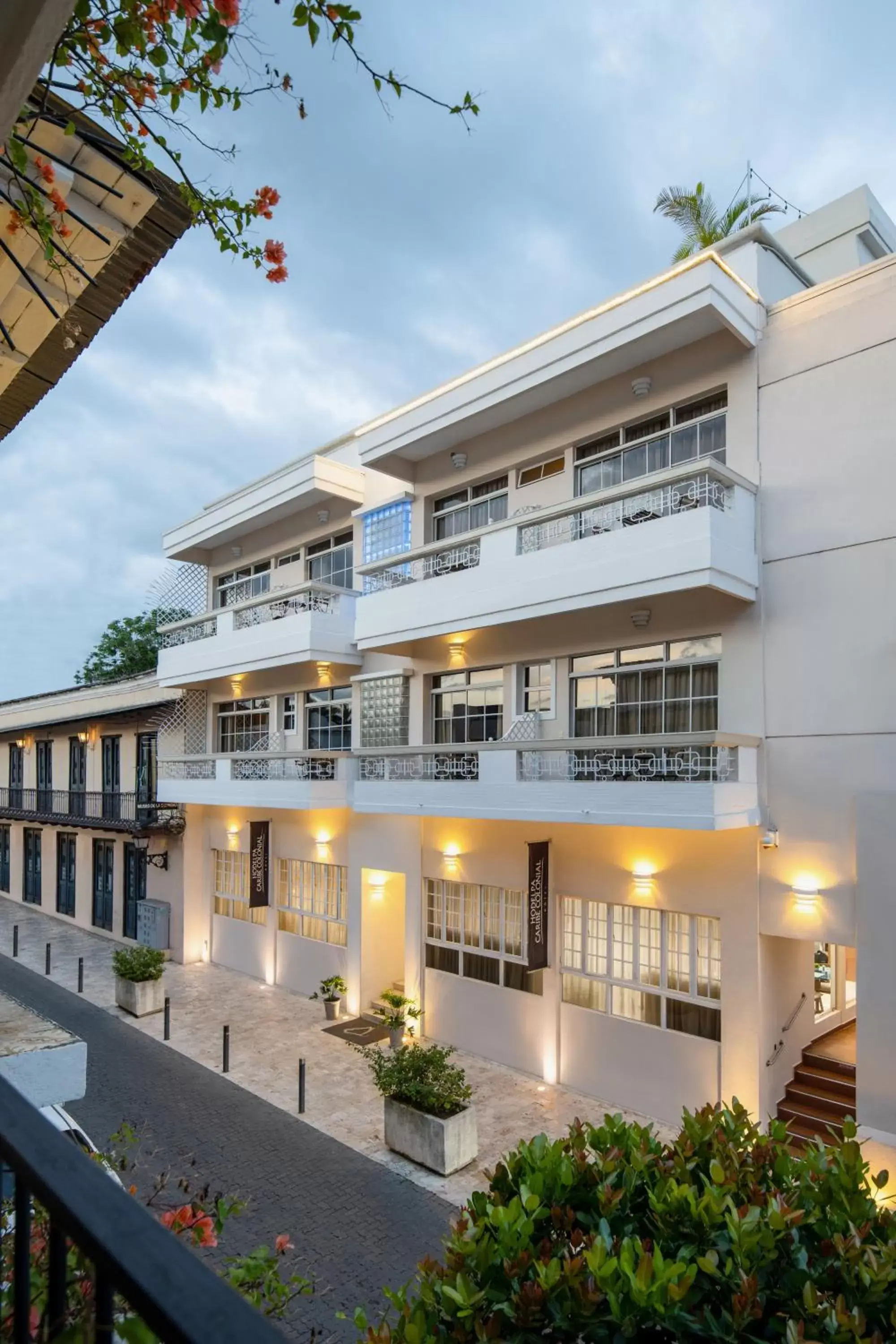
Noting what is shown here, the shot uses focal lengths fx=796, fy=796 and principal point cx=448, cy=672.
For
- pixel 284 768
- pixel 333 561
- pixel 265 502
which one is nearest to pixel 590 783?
pixel 284 768

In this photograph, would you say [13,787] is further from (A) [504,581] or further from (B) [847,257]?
(B) [847,257]

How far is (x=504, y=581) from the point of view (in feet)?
39.8

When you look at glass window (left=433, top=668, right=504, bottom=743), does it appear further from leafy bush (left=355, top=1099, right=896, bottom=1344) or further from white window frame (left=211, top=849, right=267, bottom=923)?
leafy bush (left=355, top=1099, right=896, bottom=1344)

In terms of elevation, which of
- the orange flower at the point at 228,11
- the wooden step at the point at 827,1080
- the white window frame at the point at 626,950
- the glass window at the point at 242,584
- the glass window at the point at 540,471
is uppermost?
the glass window at the point at 540,471

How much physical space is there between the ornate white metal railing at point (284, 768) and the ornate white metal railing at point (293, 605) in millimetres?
2965

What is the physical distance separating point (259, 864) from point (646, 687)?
34.1 feet

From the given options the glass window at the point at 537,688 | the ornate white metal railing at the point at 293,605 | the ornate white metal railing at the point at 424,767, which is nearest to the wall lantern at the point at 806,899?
the glass window at the point at 537,688

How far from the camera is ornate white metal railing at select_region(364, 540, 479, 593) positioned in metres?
13.4

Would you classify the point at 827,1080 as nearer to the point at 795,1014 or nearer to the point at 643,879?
the point at 795,1014

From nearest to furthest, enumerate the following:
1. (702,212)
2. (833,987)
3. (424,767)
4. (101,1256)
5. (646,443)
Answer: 1. (101,1256)
2. (646,443)
3. (833,987)
4. (424,767)
5. (702,212)

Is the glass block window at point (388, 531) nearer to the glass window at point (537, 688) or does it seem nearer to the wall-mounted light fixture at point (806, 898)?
the glass window at point (537, 688)

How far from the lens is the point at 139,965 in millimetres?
15531

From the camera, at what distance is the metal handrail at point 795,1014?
1059 cm

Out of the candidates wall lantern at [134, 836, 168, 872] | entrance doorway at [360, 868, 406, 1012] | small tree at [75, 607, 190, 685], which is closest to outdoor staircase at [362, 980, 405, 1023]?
entrance doorway at [360, 868, 406, 1012]
